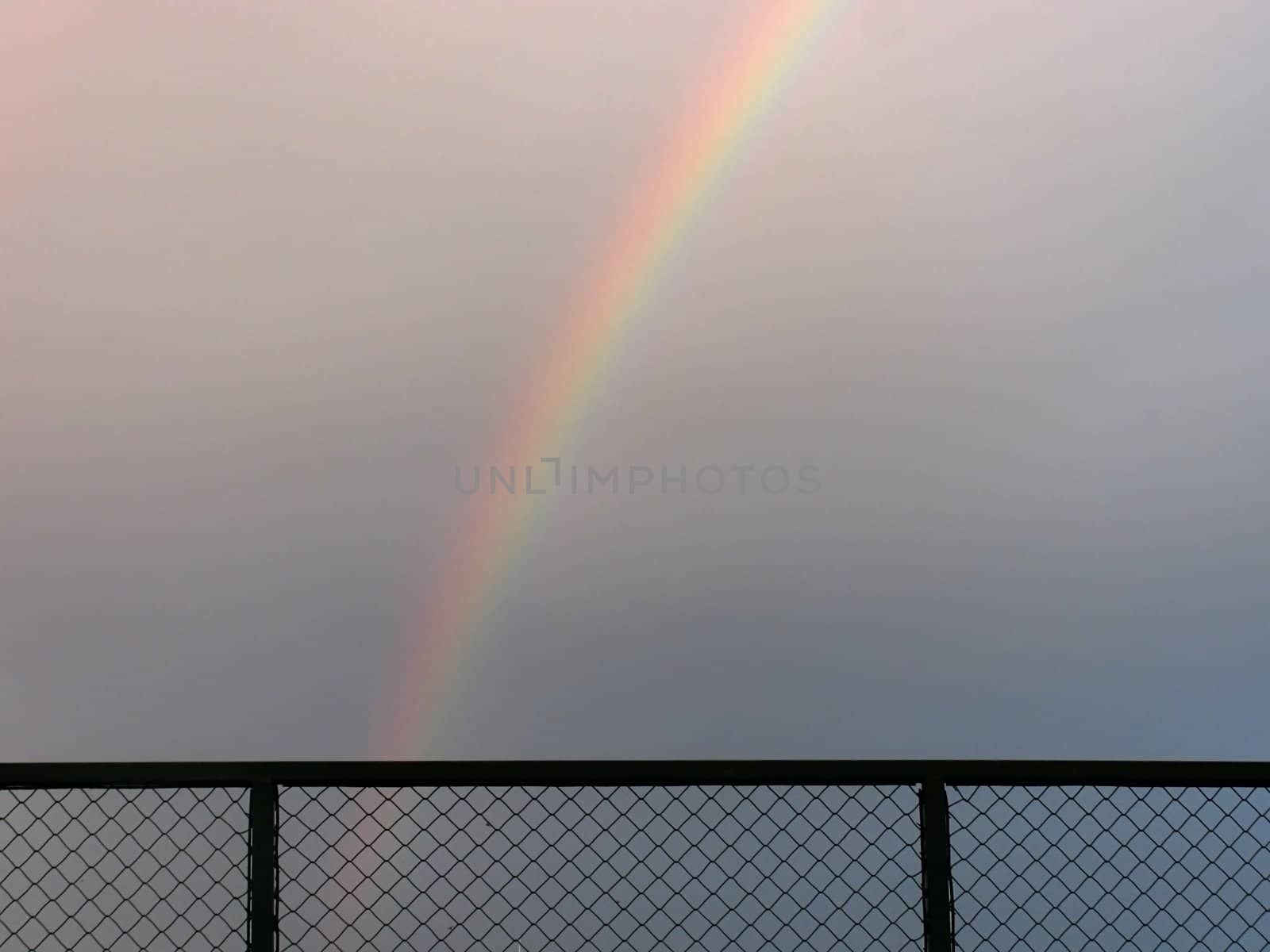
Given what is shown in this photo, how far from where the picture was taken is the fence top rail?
5.16 feet

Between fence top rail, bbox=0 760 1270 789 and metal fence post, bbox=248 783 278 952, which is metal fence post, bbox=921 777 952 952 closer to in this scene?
fence top rail, bbox=0 760 1270 789

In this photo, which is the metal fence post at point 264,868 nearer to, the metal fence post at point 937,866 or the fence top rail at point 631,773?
the fence top rail at point 631,773

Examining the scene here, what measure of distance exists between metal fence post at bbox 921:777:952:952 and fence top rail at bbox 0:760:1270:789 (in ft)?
0.11

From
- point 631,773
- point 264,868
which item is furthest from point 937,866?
point 264,868

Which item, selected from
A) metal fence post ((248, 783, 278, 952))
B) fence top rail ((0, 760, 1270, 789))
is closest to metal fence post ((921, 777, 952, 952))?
fence top rail ((0, 760, 1270, 789))

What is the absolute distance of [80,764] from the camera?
1572 mm

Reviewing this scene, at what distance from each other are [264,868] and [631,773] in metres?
0.60

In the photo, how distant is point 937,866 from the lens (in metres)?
1.70

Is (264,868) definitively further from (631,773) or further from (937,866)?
(937,866)

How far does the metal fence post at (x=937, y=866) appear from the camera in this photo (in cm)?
169

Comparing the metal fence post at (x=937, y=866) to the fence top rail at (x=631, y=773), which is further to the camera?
the metal fence post at (x=937, y=866)

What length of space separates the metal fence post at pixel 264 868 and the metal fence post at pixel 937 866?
1037 millimetres

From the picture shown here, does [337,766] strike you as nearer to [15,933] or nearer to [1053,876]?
[15,933]

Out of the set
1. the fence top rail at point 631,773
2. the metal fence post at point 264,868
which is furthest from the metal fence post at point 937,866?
the metal fence post at point 264,868
